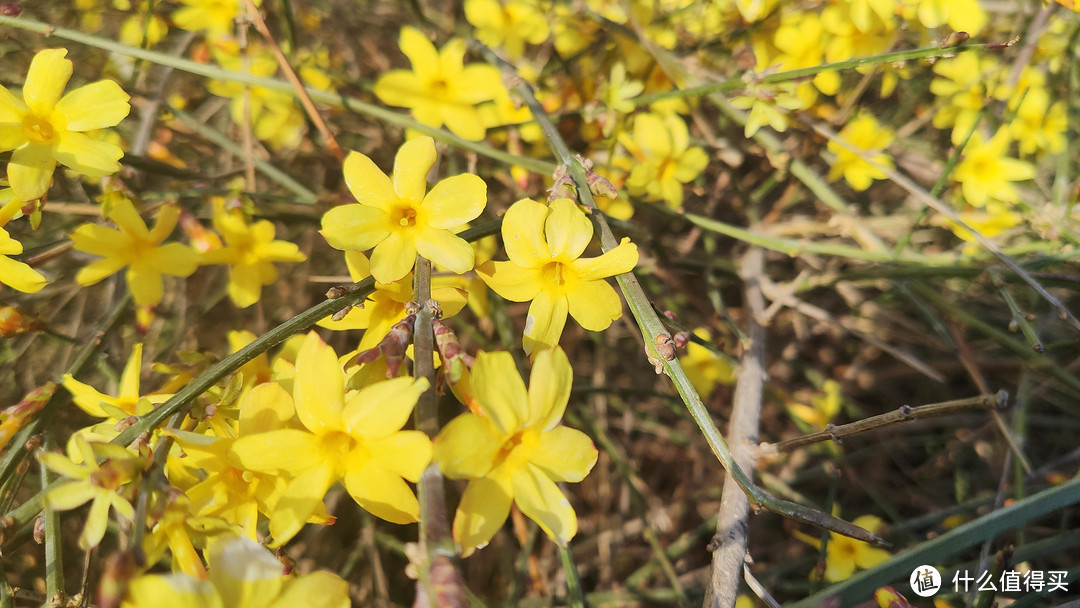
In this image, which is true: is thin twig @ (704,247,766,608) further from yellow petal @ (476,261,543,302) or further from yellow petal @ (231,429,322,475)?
yellow petal @ (231,429,322,475)

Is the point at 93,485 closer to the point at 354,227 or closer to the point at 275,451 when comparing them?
the point at 275,451

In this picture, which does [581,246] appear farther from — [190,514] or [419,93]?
[419,93]

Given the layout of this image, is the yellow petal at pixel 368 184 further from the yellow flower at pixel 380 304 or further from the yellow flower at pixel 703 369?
the yellow flower at pixel 703 369

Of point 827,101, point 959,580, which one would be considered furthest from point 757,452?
point 827,101

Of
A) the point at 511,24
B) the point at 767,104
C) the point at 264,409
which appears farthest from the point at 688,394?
the point at 511,24

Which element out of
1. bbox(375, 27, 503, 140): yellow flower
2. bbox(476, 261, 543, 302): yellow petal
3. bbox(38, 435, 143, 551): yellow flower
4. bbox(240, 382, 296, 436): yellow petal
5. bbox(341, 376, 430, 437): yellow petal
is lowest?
bbox(38, 435, 143, 551): yellow flower

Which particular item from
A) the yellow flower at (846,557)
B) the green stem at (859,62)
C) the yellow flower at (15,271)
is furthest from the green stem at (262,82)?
the yellow flower at (846,557)

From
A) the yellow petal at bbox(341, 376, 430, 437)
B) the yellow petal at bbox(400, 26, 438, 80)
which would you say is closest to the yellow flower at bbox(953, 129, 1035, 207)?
the yellow petal at bbox(400, 26, 438, 80)
